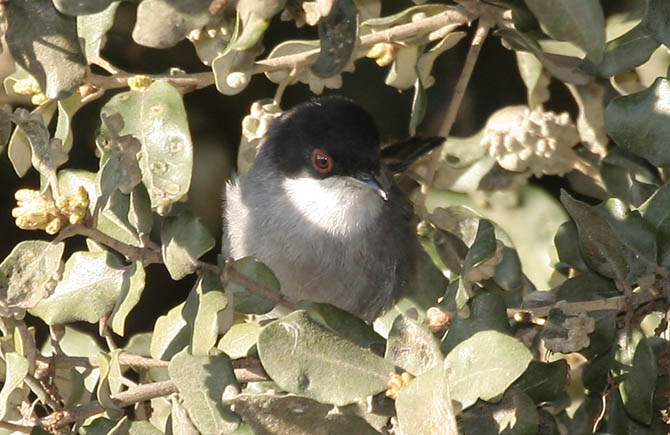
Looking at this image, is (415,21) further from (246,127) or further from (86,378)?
(86,378)

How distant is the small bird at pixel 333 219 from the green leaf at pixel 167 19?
1.56 meters

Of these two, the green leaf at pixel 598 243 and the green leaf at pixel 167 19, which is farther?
the green leaf at pixel 598 243

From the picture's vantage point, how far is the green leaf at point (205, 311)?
2.40 meters

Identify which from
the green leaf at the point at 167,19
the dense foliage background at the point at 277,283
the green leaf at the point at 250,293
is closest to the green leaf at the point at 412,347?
the dense foliage background at the point at 277,283

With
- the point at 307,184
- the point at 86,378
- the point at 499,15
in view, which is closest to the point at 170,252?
the point at 86,378

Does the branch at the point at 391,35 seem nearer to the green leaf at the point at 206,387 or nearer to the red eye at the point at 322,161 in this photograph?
the red eye at the point at 322,161

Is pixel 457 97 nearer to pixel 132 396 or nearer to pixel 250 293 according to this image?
pixel 250 293

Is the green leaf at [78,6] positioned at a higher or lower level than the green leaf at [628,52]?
higher

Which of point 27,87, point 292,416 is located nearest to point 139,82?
point 27,87

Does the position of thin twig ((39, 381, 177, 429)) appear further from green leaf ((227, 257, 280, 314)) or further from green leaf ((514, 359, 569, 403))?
green leaf ((514, 359, 569, 403))

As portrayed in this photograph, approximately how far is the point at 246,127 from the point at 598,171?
1.22 meters

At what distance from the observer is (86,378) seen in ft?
10.2

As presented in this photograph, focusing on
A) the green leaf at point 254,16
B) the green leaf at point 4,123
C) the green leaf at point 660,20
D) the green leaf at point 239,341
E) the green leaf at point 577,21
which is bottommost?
the green leaf at point 239,341

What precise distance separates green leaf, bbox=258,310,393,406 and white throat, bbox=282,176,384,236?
1739 mm
